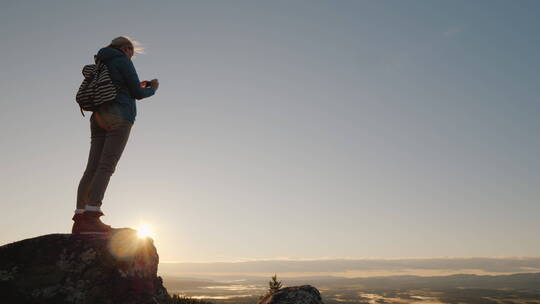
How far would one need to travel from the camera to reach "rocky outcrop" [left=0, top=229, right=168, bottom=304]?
14.4 ft

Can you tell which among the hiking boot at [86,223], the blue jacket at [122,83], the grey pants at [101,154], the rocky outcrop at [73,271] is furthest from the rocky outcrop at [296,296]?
the blue jacket at [122,83]

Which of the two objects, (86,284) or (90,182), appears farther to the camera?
(90,182)

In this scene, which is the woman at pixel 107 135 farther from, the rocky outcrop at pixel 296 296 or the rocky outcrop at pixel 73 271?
the rocky outcrop at pixel 296 296

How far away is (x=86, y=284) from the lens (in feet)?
15.2

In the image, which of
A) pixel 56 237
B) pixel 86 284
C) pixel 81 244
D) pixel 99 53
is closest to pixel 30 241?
pixel 56 237

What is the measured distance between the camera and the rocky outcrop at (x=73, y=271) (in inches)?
172

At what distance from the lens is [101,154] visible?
530 centimetres

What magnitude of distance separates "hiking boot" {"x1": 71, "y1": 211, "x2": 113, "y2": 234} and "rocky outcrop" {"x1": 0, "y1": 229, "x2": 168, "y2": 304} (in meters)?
0.13

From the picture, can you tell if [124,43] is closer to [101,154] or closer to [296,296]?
[101,154]

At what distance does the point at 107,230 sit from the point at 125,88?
2295 millimetres

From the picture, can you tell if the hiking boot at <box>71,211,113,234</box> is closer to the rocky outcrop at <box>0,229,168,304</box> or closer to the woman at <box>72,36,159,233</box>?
the woman at <box>72,36,159,233</box>

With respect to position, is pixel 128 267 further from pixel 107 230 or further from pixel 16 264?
pixel 16 264

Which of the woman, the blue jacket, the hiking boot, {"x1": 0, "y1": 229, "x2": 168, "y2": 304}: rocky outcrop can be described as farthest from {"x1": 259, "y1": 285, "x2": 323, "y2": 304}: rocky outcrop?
the blue jacket

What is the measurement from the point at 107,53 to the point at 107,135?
1.40m
